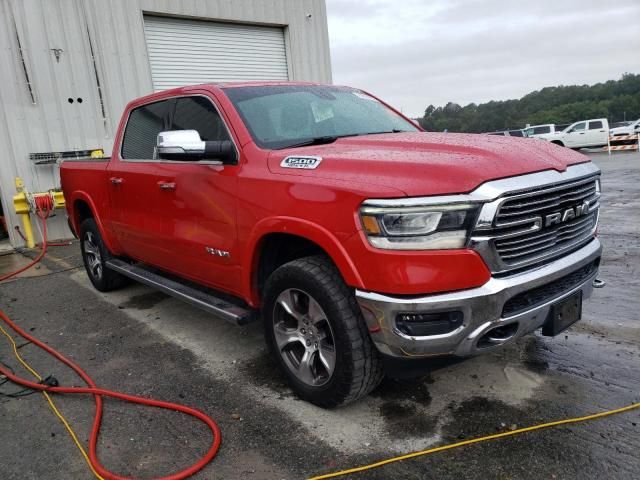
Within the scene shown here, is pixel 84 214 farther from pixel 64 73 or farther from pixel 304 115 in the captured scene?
pixel 64 73

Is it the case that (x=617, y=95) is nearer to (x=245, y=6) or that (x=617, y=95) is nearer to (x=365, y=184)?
(x=245, y=6)

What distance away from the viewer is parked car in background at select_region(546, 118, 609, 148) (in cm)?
2561

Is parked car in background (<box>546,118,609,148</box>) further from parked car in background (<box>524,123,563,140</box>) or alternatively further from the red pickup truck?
the red pickup truck

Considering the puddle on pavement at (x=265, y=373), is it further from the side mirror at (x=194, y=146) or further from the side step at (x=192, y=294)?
the side mirror at (x=194, y=146)

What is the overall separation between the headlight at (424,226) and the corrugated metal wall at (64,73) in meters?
8.56

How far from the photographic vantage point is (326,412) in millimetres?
2953

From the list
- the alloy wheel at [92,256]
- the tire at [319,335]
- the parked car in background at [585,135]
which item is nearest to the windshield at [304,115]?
the tire at [319,335]

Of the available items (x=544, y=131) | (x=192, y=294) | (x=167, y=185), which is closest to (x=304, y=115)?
(x=167, y=185)

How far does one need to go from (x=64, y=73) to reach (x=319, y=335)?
8.54m

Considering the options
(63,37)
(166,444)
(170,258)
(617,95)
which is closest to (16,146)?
(63,37)

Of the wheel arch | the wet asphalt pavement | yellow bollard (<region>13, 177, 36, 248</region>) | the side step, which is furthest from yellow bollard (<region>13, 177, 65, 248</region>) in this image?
the wet asphalt pavement

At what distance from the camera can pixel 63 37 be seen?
9.05m

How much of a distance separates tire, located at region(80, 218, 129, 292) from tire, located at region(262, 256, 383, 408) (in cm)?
305

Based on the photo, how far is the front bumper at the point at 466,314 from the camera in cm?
232
